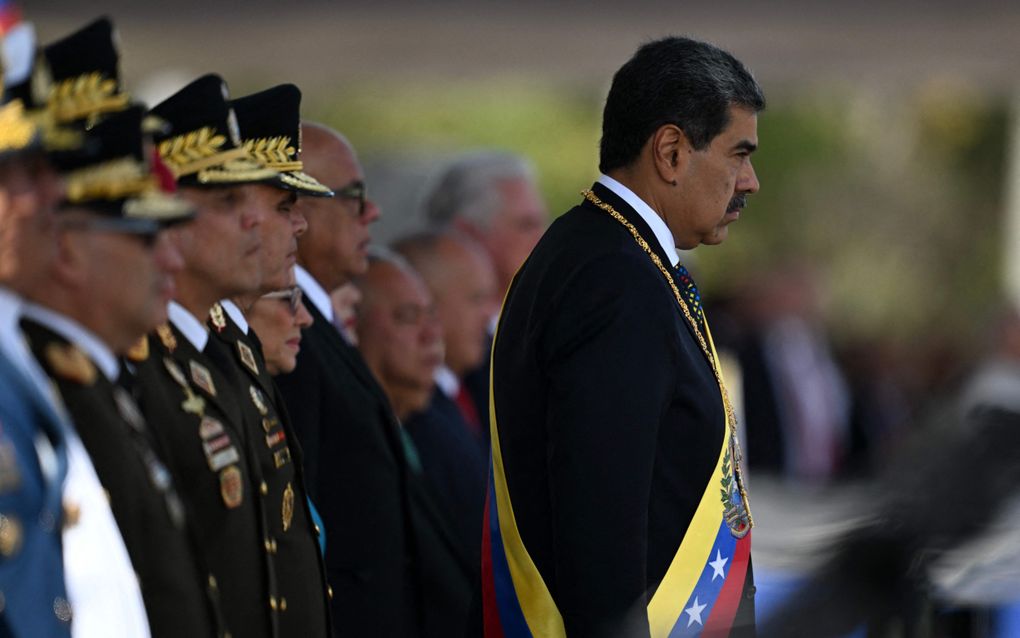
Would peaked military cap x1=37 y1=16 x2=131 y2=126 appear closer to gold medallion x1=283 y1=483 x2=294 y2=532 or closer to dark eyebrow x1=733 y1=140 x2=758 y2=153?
gold medallion x1=283 y1=483 x2=294 y2=532

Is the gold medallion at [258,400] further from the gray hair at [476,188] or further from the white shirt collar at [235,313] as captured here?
the gray hair at [476,188]

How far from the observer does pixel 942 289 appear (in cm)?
2283

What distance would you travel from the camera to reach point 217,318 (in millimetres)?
4145

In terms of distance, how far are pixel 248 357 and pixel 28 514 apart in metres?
1.39

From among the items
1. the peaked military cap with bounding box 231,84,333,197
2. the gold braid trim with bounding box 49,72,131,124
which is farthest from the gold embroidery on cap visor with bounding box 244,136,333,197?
the gold braid trim with bounding box 49,72,131,124

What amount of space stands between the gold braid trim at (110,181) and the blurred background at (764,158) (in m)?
1.14

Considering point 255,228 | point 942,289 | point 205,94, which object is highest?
point 205,94

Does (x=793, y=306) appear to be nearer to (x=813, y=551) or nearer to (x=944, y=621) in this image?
(x=944, y=621)

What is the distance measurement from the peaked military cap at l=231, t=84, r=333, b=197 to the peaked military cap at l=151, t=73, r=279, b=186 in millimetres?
270

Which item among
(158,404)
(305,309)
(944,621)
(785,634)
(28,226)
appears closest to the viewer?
(785,634)

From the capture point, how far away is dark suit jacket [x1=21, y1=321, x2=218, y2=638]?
2949 millimetres

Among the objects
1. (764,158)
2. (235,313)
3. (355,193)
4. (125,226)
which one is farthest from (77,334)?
(764,158)

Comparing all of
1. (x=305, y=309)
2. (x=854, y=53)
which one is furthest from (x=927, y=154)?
(x=305, y=309)

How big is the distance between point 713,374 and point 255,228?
993 mm
